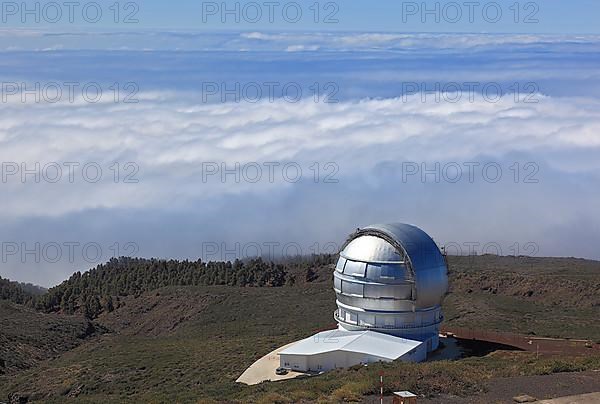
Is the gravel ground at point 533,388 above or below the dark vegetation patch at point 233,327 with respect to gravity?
above

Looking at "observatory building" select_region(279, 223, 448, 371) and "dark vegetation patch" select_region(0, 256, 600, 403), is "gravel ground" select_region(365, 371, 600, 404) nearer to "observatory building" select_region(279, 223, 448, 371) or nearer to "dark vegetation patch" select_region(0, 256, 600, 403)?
"dark vegetation patch" select_region(0, 256, 600, 403)

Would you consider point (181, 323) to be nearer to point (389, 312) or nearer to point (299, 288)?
point (299, 288)

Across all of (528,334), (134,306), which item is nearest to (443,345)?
(528,334)

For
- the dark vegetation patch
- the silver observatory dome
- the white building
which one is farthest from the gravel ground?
the silver observatory dome

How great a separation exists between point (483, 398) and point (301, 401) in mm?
5063

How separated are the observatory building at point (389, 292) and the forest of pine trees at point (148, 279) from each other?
38.4m

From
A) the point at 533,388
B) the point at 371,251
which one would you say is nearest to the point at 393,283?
the point at 371,251

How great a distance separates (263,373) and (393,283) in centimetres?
637

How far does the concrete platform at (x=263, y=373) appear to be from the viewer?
95.8 ft

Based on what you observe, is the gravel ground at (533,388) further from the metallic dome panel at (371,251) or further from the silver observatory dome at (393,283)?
the metallic dome panel at (371,251)

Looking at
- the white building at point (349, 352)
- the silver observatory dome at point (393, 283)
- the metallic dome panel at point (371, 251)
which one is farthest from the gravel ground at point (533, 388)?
the metallic dome panel at point (371, 251)

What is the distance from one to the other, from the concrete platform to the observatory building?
2.28 feet

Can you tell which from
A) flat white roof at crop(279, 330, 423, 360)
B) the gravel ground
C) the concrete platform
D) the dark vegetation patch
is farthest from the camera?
flat white roof at crop(279, 330, 423, 360)

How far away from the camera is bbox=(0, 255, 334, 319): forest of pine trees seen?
71938 mm
